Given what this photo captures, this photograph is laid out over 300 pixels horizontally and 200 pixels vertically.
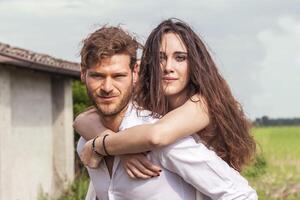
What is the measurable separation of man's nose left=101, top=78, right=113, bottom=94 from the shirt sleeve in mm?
279

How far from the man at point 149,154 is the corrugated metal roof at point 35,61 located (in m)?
8.64

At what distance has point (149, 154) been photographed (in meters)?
3.13

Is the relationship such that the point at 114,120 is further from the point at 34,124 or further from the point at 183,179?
the point at 34,124

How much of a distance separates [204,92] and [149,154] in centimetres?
36

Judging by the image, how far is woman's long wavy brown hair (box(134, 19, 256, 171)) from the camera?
3312 mm

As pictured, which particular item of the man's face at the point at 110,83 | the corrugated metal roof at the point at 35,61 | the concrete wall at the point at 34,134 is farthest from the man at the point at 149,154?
the concrete wall at the point at 34,134

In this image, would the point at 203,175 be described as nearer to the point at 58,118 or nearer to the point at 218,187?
the point at 218,187

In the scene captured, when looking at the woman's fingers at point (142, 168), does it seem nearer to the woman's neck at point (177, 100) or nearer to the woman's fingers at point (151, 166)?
the woman's fingers at point (151, 166)

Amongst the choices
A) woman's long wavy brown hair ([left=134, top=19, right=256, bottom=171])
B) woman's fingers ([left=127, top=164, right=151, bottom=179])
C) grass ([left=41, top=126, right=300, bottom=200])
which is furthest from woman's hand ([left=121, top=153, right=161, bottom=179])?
grass ([left=41, top=126, right=300, bottom=200])

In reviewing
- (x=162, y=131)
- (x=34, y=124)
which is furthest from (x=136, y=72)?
(x=34, y=124)

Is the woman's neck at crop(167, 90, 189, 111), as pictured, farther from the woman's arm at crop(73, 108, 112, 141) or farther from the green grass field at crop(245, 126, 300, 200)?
the green grass field at crop(245, 126, 300, 200)

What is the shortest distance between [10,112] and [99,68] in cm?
968

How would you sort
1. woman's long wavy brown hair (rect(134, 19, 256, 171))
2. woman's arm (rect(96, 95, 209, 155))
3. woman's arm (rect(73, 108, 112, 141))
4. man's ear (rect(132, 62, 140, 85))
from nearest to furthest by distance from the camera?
1. woman's arm (rect(96, 95, 209, 155))
2. man's ear (rect(132, 62, 140, 85))
3. woman's long wavy brown hair (rect(134, 19, 256, 171))
4. woman's arm (rect(73, 108, 112, 141))

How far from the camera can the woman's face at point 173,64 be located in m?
3.34
